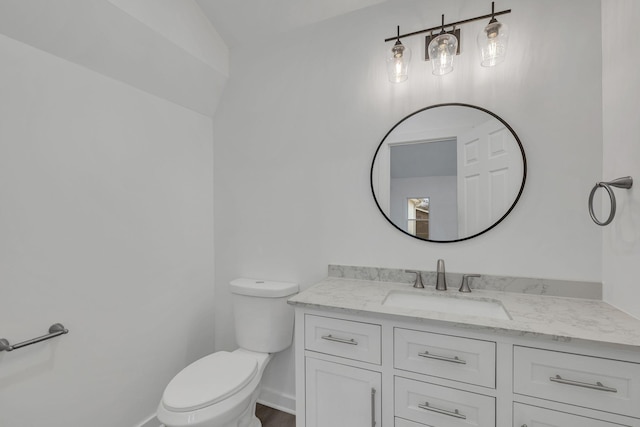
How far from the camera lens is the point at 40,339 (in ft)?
3.94

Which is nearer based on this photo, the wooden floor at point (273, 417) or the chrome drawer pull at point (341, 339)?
the chrome drawer pull at point (341, 339)

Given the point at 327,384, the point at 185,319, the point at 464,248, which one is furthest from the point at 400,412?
the point at 185,319

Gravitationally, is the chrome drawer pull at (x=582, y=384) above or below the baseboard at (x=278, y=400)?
above

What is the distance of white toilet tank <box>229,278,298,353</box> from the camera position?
1.78m

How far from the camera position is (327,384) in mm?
1283

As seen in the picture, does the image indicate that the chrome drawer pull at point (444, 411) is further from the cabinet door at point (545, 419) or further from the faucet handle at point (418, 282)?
the faucet handle at point (418, 282)

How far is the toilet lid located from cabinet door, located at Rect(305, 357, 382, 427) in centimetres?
35

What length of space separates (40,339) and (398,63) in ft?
6.82

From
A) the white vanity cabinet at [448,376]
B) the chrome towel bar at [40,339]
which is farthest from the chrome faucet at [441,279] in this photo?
the chrome towel bar at [40,339]

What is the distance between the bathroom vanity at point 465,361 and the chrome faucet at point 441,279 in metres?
0.04

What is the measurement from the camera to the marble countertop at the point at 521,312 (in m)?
0.96

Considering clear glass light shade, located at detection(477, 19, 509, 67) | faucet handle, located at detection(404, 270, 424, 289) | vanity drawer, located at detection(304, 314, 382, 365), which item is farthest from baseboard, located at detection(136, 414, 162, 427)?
clear glass light shade, located at detection(477, 19, 509, 67)

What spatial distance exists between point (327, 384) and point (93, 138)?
5.38ft

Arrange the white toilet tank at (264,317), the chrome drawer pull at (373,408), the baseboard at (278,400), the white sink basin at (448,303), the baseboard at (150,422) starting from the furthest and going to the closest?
the baseboard at (278,400)
the white toilet tank at (264,317)
the baseboard at (150,422)
the white sink basin at (448,303)
the chrome drawer pull at (373,408)
